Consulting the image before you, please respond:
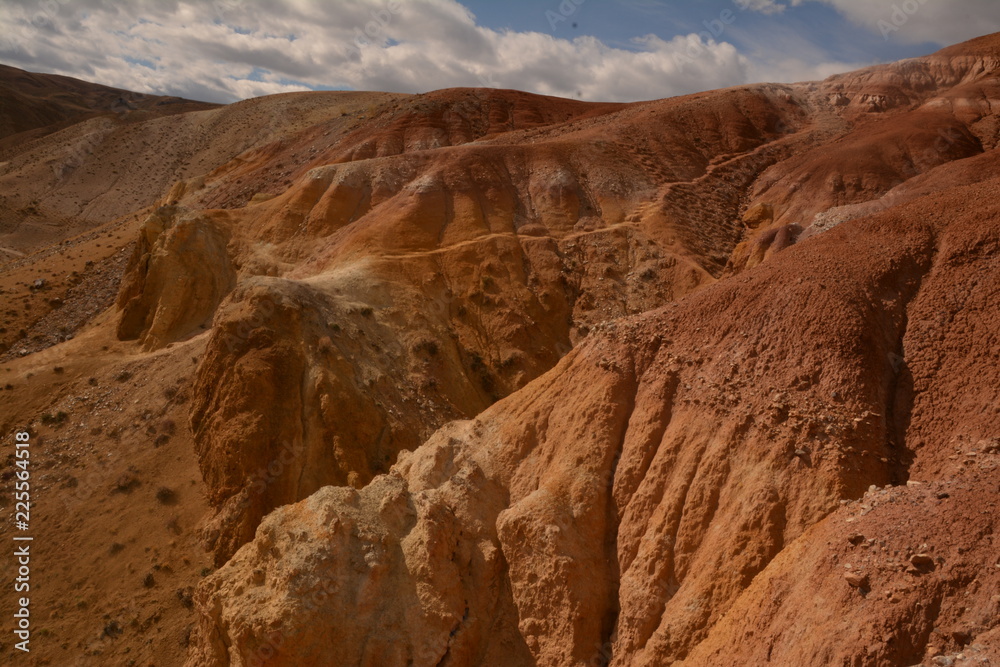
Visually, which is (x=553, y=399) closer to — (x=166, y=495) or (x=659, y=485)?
(x=659, y=485)

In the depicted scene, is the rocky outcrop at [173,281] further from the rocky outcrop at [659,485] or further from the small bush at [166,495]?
the rocky outcrop at [659,485]

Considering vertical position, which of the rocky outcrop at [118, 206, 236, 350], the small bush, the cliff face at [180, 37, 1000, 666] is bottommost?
the small bush

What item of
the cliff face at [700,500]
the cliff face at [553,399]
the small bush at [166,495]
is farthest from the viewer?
the small bush at [166,495]

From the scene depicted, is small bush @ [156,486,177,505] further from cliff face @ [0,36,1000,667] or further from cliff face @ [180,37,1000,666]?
cliff face @ [180,37,1000,666]

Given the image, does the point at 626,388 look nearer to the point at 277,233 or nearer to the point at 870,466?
the point at 870,466

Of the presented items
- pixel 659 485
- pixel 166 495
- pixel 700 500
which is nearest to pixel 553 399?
pixel 659 485

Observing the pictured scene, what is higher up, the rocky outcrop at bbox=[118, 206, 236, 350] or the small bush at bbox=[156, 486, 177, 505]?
the rocky outcrop at bbox=[118, 206, 236, 350]

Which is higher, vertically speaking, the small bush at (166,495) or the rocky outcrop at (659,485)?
the rocky outcrop at (659,485)

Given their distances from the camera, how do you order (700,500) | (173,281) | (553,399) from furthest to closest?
(173,281), (553,399), (700,500)

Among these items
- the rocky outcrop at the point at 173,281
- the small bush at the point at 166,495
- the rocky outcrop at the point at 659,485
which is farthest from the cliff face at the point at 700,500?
the rocky outcrop at the point at 173,281

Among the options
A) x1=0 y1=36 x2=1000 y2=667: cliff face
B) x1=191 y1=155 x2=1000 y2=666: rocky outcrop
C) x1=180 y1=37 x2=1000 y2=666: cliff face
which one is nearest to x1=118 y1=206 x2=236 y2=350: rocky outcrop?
x1=0 y1=36 x2=1000 y2=667: cliff face

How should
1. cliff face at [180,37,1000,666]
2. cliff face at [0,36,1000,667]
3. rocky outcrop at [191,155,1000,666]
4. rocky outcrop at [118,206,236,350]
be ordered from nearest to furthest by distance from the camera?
cliff face at [180,37,1000,666] → cliff face at [0,36,1000,667] → rocky outcrop at [191,155,1000,666] → rocky outcrop at [118,206,236,350]
